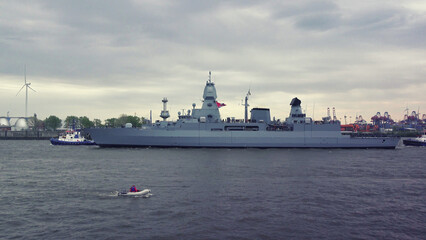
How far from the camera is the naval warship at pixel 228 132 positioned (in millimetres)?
56250

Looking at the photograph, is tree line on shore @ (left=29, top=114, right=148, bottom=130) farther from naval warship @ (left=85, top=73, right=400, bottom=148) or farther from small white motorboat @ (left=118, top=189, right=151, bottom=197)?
small white motorboat @ (left=118, top=189, right=151, bottom=197)

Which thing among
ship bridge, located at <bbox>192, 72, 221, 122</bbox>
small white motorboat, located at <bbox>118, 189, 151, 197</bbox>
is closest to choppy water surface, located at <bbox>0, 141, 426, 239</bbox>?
small white motorboat, located at <bbox>118, 189, 151, 197</bbox>

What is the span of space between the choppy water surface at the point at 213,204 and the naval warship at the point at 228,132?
2420 cm

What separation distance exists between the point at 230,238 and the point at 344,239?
5.35 metres

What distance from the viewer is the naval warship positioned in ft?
185

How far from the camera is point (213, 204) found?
1919 centimetres

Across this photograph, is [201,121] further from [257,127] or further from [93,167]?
[93,167]

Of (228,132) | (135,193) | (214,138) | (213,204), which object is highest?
(228,132)

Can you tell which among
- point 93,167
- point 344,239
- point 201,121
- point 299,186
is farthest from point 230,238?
point 201,121

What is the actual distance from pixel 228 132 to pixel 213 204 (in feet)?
126

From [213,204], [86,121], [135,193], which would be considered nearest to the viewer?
[213,204]

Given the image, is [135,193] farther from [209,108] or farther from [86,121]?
[86,121]

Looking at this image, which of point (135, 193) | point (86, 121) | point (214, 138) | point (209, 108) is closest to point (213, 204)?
point (135, 193)

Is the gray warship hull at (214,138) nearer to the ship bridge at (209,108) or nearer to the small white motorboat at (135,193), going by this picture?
the ship bridge at (209,108)
